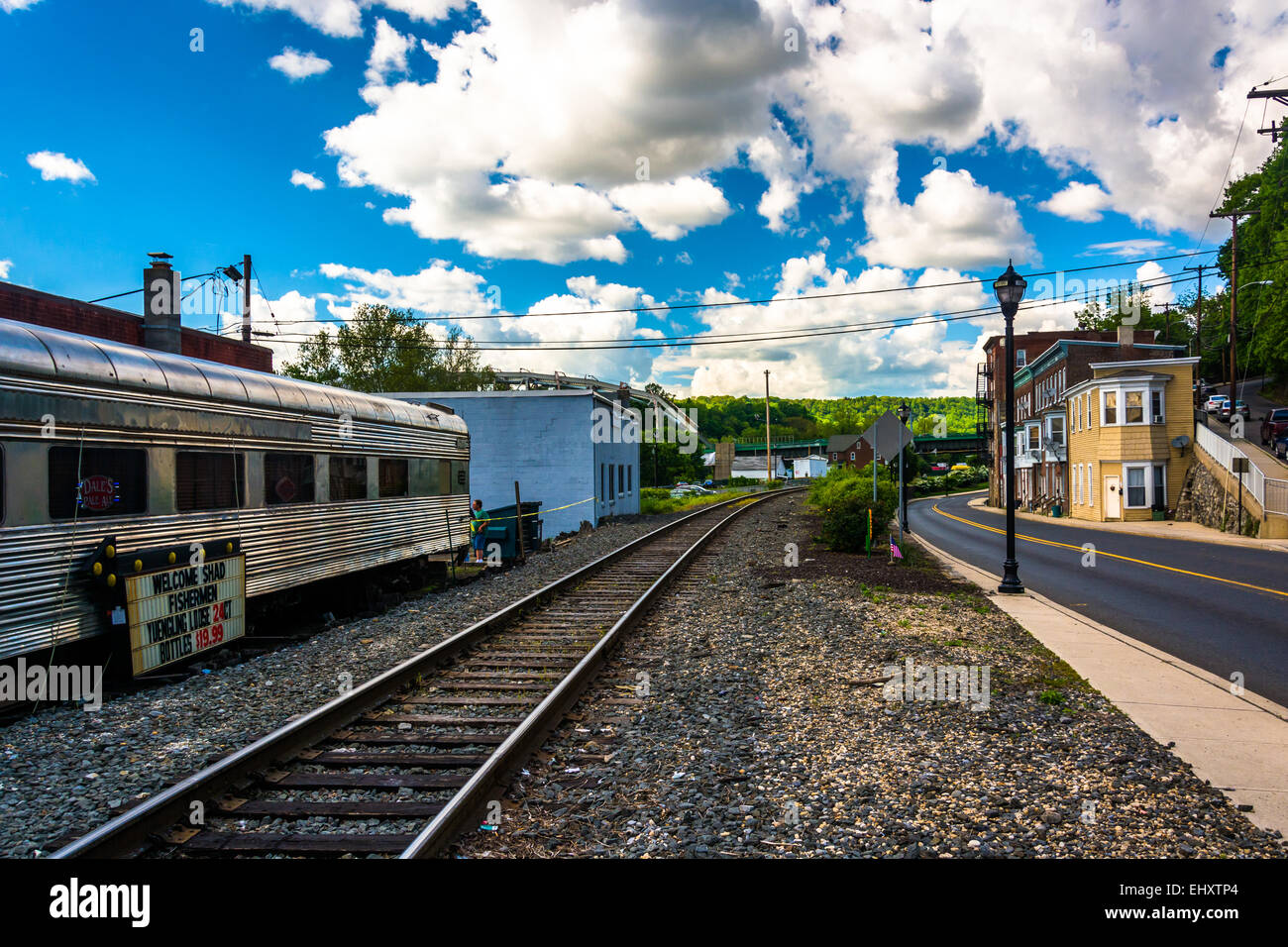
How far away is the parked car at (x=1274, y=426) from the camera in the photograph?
34.6 m

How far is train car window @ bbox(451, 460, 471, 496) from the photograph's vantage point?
1739cm

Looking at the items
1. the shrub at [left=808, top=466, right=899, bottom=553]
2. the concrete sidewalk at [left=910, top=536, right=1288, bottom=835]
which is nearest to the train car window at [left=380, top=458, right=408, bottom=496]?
the concrete sidewalk at [left=910, top=536, right=1288, bottom=835]

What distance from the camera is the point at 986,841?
4.23 metres

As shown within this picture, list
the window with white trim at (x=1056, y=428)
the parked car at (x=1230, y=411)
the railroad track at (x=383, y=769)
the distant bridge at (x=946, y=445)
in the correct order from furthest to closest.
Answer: the distant bridge at (x=946, y=445)
the window with white trim at (x=1056, y=428)
the parked car at (x=1230, y=411)
the railroad track at (x=383, y=769)

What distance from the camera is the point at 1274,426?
3541 cm

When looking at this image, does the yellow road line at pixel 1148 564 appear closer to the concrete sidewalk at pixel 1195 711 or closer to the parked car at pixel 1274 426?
the concrete sidewalk at pixel 1195 711

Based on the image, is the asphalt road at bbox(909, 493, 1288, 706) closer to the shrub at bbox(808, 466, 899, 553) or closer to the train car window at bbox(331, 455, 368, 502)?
the shrub at bbox(808, 466, 899, 553)

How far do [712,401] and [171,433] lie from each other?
572ft

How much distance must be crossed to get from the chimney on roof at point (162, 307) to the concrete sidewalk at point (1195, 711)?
14781 mm

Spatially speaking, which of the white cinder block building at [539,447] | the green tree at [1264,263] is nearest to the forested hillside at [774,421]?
the green tree at [1264,263]
